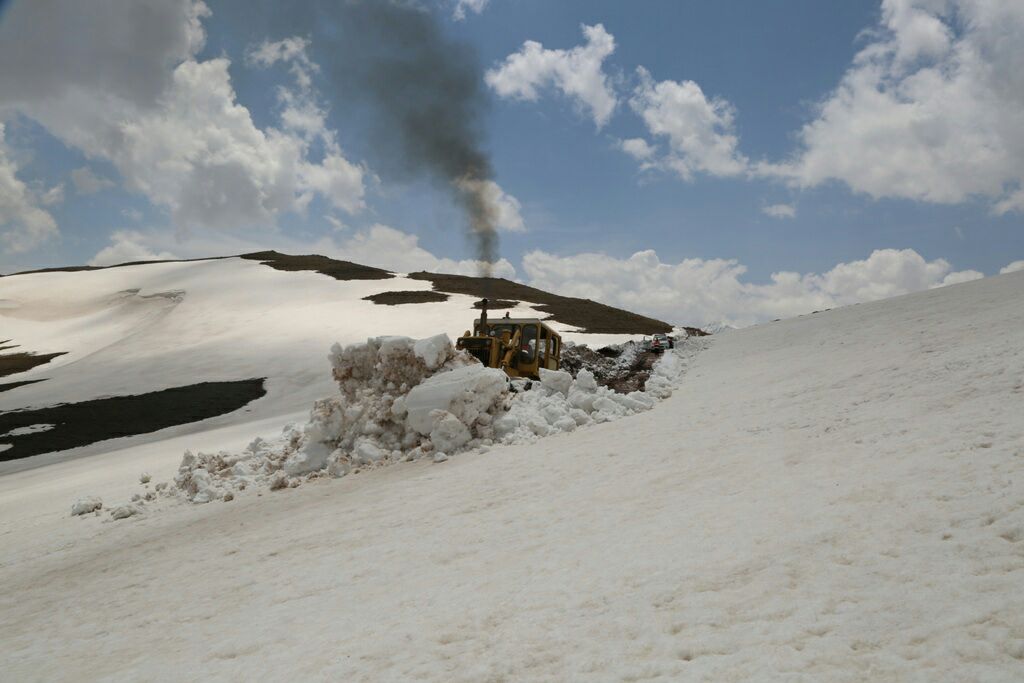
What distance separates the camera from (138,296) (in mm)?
66312

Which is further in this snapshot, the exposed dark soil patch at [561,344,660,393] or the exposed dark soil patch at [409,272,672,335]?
the exposed dark soil patch at [409,272,672,335]

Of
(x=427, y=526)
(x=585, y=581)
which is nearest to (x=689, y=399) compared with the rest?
(x=427, y=526)

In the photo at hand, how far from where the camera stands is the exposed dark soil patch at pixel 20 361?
4538cm

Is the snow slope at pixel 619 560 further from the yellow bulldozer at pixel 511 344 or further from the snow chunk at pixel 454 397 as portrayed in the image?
the yellow bulldozer at pixel 511 344

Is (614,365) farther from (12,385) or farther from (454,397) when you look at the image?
(12,385)

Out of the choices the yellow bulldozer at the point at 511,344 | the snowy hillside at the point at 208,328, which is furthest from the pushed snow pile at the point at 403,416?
the snowy hillside at the point at 208,328

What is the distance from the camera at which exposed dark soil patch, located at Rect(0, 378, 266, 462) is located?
86.1ft

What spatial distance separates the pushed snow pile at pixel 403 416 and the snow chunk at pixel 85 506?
4.28 feet

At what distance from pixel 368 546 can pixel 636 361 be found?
1971 centimetres

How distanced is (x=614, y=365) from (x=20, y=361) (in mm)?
51056

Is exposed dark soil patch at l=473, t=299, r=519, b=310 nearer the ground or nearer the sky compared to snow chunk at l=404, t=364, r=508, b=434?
nearer the sky

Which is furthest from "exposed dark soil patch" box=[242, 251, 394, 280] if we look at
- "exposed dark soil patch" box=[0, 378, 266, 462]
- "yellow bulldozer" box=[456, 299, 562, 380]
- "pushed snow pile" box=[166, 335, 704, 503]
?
"pushed snow pile" box=[166, 335, 704, 503]

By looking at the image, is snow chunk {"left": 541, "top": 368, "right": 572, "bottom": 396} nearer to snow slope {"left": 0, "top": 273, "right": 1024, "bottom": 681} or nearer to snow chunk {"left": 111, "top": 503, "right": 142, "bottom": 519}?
snow slope {"left": 0, "top": 273, "right": 1024, "bottom": 681}

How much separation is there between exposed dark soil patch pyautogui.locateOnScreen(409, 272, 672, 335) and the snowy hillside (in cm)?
35
